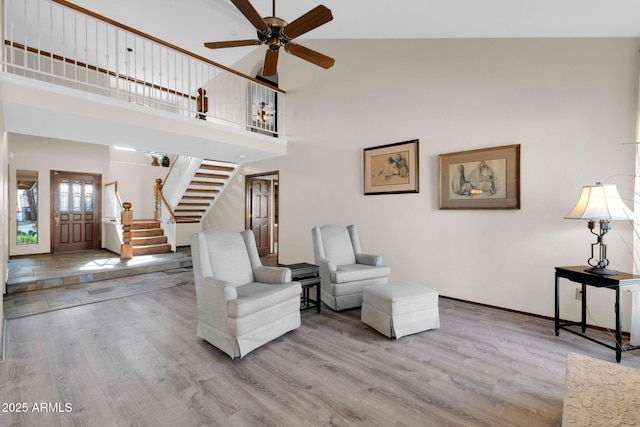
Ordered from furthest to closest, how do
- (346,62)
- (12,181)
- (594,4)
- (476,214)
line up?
(12,181) < (346,62) < (476,214) < (594,4)

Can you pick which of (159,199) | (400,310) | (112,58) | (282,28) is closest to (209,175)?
(159,199)

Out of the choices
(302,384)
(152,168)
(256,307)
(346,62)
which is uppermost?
(346,62)

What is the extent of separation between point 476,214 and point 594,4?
7.00 feet

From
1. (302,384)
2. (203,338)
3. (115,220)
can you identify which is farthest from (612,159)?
(115,220)

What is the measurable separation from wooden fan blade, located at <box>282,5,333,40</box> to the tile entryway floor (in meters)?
4.01

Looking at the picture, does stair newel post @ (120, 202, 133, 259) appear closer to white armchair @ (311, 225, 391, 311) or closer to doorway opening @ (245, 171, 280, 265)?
doorway opening @ (245, 171, 280, 265)

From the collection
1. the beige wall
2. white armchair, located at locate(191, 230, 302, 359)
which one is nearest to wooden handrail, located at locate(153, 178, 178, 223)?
the beige wall

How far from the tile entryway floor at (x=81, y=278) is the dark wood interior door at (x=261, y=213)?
1643 mm

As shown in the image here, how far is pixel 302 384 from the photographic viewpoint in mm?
2053

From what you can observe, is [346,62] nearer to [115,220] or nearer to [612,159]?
[612,159]

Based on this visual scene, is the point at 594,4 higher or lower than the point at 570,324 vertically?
higher

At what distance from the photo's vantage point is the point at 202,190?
7.29 metres

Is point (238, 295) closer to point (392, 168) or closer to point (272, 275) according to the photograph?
point (272, 275)

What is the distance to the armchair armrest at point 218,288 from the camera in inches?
96.6
